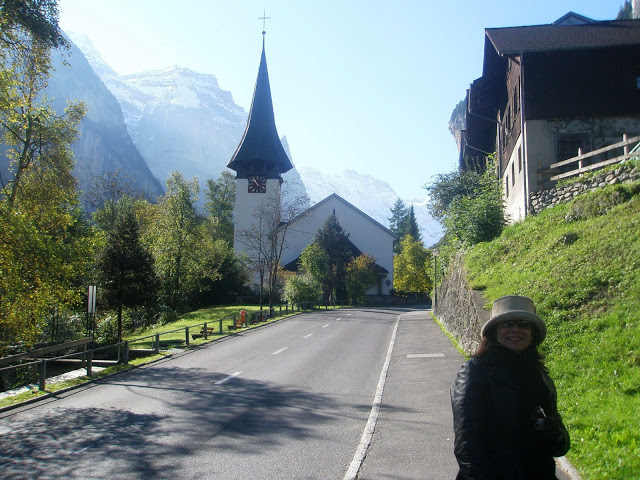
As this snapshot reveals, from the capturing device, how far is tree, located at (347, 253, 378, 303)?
203 feet

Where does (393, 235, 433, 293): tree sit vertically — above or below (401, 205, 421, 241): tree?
below

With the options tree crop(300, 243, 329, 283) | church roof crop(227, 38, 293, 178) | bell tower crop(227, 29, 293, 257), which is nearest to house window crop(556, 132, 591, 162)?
tree crop(300, 243, 329, 283)

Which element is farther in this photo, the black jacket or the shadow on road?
the shadow on road

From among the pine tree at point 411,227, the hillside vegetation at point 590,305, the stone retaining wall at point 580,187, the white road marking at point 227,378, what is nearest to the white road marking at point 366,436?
the hillside vegetation at point 590,305

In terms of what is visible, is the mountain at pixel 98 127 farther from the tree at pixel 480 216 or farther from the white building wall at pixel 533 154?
the white building wall at pixel 533 154

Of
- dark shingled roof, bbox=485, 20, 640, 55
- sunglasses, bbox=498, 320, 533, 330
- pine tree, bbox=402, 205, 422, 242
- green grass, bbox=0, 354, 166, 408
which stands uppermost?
pine tree, bbox=402, 205, 422, 242

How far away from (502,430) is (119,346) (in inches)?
640

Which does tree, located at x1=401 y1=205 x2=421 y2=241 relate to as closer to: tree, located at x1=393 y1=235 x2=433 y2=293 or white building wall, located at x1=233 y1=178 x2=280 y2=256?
tree, located at x1=393 y1=235 x2=433 y2=293

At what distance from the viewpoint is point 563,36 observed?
2364cm

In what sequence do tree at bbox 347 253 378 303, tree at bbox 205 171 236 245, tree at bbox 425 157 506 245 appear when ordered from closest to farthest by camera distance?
tree at bbox 425 157 506 245 → tree at bbox 347 253 378 303 → tree at bbox 205 171 236 245

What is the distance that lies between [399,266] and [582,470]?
85.2m

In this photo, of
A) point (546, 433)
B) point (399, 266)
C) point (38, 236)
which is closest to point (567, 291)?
point (546, 433)

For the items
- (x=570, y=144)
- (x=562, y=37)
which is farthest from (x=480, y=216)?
(x=562, y=37)

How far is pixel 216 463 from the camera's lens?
24.0 feet
